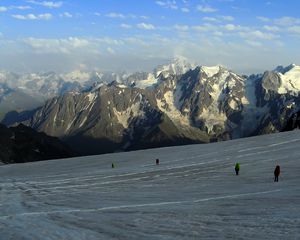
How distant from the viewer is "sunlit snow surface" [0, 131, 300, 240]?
24422 mm

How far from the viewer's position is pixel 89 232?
81.0 ft

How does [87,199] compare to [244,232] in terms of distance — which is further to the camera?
[87,199]

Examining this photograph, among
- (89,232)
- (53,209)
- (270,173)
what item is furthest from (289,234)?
(270,173)

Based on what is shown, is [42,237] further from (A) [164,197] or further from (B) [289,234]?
(A) [164,197]

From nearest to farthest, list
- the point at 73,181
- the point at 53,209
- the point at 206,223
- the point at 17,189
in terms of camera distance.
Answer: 1. the point at 206,223
2. the point at 53,209
3. the point at 17,189
4. the point at 73,181

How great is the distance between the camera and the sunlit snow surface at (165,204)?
24.4 m

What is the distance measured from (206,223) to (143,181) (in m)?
28.5

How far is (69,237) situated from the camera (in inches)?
926

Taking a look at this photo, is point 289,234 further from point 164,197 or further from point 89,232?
point 164,197

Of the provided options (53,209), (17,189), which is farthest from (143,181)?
(53,209)

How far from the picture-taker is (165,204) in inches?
1377

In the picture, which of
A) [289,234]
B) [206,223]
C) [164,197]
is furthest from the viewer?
[164,197]

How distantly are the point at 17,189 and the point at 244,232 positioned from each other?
3377cm

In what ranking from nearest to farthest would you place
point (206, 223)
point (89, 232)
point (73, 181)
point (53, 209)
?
point (89, 232) → point (206, 223) → point (53, 209) → point (73, 181)
